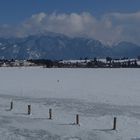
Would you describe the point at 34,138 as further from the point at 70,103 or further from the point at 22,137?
the point at 70,103

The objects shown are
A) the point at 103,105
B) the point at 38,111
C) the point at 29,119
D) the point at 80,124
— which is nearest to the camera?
the point at 80,124

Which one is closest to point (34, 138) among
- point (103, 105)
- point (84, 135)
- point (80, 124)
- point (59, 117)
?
point (84, 135)

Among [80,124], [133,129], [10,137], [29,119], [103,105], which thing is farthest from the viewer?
[103,105]

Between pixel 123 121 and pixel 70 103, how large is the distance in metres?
12.2

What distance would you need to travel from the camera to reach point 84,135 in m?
23.2

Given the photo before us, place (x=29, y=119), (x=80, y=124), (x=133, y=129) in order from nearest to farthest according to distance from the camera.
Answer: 1. (x=133, y=129)
2. (x=80, y=124)
3. (x=29, y=119)

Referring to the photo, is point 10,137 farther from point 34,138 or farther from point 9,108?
point 9,108

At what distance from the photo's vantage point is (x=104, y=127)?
25.8 meters

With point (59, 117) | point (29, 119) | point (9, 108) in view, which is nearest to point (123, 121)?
point (59, 117)

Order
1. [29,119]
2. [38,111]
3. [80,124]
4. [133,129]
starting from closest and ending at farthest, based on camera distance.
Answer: [133,129] → [80,124] → [29,119] → [38,111]

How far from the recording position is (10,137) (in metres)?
22.5

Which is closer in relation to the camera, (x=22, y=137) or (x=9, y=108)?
(x=22, y=137)

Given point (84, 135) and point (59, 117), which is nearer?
point (84, 135)

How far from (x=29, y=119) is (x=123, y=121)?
655 centimetres
